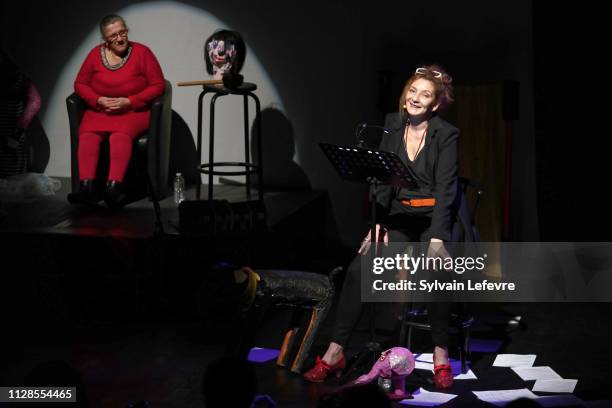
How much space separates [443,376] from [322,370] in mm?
572

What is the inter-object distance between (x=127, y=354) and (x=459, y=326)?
168cm

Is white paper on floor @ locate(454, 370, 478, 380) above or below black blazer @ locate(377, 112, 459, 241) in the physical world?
below

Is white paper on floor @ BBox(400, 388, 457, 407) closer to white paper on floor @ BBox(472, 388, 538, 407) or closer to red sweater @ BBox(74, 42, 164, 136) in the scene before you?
white paper on floor @ BBox(472, 388, 538, 407)

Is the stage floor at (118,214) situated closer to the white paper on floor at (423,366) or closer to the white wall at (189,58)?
the white wall at (189,58)

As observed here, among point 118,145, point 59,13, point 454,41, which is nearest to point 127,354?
point 118,145

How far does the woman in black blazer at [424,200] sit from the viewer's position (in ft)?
14.4

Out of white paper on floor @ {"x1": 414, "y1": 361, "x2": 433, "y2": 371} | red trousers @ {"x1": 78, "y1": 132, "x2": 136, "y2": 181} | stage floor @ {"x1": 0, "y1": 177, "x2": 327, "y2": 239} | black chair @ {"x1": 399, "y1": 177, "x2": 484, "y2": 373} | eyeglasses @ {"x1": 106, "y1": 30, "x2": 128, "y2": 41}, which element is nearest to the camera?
black chair @ {"x1": 399, "y1": 177, "x2": 484, "y2": 373}

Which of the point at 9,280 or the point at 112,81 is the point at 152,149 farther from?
the point at 9,280

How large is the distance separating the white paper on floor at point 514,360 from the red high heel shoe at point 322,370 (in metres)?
0.80

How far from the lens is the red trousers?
6.40 metres

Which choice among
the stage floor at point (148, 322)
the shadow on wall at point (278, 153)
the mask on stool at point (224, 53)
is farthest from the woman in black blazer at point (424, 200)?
the shadow on wall at point (278, 153)

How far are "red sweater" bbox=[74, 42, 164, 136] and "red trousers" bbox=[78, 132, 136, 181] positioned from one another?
0.08 m

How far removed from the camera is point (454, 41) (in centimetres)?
652

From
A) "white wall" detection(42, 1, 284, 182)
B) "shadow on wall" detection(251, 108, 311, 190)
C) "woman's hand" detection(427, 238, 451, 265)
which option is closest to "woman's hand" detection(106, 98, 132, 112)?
"white wall" detection(42, 1, 284, 182)
